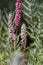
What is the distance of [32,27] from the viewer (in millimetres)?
3100

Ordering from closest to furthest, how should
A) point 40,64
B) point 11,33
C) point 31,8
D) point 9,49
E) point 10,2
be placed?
1. point 11,33
2. point 40,64
3. point 9,49
4. point 31,8
5. point 10,2

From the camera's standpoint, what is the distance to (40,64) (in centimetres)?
275

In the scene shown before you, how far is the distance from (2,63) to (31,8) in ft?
2.38

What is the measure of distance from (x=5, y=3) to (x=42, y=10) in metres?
1.23

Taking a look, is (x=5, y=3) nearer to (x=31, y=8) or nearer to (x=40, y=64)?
(x=31, y=8)

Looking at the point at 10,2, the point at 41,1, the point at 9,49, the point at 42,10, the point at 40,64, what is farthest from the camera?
the point at 10,2

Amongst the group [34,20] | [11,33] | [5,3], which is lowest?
[5,3]

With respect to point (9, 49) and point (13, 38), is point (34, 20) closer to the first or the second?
point (9, 49)

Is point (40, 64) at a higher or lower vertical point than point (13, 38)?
lower

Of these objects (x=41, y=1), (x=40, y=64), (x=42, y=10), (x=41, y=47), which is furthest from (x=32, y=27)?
(x=41, y=1)

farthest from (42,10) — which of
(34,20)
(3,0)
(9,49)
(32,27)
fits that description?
(3,0)

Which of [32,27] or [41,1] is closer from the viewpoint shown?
[32,27]

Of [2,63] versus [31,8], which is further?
[31,8]

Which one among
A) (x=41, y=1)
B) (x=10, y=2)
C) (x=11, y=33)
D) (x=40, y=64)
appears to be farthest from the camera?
(x=10, y=2)
